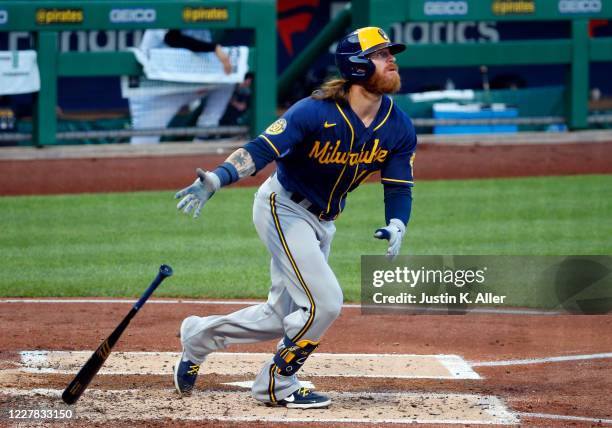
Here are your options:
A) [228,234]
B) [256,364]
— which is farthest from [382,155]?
[228,234]

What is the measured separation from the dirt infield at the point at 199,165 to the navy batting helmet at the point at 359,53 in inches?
311

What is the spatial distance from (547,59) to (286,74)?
3.93 m

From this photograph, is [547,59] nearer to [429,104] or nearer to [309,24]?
[429,104]

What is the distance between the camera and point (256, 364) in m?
6.14

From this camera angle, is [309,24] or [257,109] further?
[309,24]

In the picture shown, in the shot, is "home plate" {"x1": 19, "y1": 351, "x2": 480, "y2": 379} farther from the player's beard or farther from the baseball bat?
the player's beard

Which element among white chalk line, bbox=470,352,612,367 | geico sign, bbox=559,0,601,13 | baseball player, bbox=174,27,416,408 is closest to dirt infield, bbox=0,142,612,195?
geico sign, bbox=559,0,601,13

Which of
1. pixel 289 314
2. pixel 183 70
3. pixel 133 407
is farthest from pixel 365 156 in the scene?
pixel 183 70

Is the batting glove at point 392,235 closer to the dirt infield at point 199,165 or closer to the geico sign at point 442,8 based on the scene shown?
the dirt infield at point 199,165

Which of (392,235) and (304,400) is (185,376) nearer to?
(304,400)

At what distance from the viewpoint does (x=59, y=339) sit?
22.1 feet

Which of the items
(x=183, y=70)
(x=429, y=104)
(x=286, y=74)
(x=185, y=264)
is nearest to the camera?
(x=185, y=264)

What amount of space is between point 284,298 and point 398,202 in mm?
698

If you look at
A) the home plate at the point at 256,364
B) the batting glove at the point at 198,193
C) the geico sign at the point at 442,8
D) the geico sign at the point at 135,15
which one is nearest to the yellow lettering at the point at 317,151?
the batting glove at the point at 198,193
